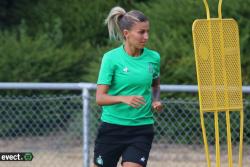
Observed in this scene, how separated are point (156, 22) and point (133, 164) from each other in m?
4.83

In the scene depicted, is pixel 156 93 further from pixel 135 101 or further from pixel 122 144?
pixel 135 101

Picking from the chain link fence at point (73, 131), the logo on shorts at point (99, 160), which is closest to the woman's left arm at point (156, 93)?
the logo on shorts at point (99, 160)

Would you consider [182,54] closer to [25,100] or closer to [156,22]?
[156,22]

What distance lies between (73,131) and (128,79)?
2.56 metres

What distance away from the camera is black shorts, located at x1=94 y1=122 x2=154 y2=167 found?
6016 mm

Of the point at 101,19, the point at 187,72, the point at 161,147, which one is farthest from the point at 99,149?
the point at 101,19

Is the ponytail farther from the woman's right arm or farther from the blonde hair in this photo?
the woman's right arm

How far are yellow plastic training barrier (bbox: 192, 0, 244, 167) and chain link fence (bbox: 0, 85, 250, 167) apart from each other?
1901 mm

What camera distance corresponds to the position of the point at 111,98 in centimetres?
579

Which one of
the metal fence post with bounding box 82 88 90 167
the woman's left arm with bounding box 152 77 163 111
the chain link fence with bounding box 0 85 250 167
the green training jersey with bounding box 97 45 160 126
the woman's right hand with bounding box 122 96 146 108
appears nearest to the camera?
the woman's right hand with bounding box 122 96 146 108

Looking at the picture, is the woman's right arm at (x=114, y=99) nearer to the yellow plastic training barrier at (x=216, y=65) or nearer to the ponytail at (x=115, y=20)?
the ponytail at (x=115, y=20)

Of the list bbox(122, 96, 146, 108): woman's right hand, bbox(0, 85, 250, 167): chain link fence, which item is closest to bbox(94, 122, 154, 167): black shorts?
bbox(122, 96, 146, 108): woman's right hand

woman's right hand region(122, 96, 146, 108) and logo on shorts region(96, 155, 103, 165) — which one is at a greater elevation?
woman's right hand region(122, 96, 146, 108)

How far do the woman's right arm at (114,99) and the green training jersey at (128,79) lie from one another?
5cm
